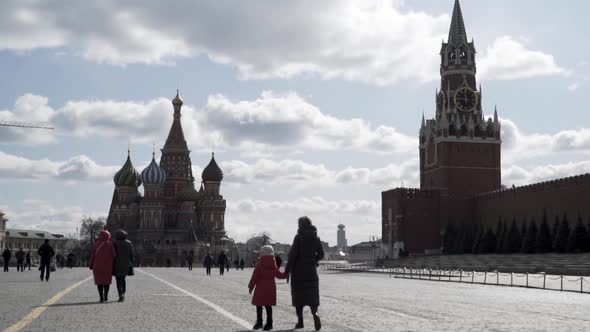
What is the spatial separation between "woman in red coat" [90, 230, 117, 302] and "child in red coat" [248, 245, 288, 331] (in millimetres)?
5011

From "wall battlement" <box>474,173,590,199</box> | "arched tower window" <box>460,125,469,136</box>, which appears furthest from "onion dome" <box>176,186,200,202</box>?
"wall battlement" <box>474,173,590,199</box>

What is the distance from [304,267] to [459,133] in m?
81.8

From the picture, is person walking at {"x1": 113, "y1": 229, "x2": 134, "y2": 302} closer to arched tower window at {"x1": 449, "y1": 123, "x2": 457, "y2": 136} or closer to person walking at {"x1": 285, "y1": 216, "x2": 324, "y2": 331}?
person walking at {"x1": 285, "y1": 216, "x2": 324, "y2": 331}

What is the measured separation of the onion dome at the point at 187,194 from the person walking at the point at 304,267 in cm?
10405

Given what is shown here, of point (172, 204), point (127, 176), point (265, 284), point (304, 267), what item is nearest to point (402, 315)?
point (304, 267)

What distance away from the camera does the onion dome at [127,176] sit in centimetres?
11625

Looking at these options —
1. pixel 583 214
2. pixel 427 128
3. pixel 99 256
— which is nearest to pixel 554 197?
pixel 583 214

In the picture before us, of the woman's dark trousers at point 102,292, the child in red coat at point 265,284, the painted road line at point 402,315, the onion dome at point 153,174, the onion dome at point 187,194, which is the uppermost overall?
the onion dome at point 153,174

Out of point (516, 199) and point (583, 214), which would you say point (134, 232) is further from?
point (583, 214)

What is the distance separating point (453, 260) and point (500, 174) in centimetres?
2625

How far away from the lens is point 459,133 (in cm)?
9075

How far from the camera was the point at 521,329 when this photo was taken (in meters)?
11.1

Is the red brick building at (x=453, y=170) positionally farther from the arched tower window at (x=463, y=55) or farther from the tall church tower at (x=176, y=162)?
the tall church tower at (x=176, y=162)

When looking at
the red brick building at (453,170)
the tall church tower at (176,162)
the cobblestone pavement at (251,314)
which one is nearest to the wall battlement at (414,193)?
the red brick building at (453,170)
